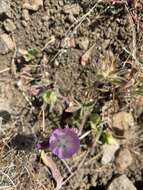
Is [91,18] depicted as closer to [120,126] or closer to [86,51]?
[86,51]

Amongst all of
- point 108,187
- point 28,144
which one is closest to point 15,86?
point 28,144

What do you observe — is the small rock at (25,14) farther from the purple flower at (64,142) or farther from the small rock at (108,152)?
the small rock at (108,152)

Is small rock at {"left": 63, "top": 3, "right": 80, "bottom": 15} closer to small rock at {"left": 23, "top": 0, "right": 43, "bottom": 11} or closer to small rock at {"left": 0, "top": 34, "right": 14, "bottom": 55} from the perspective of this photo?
small rock at {"left": 23, "top": 0, "right": 43, "bottom": 11}

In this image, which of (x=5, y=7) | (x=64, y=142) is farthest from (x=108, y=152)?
(x=5, y=7)

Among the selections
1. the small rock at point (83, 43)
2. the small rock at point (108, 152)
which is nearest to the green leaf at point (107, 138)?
the small rock at point (108, 152)

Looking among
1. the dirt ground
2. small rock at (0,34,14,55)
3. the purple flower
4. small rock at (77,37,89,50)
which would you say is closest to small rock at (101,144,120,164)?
the dirt ground

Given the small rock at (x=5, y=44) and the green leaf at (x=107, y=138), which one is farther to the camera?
the small rock at (x=5, y=44)
